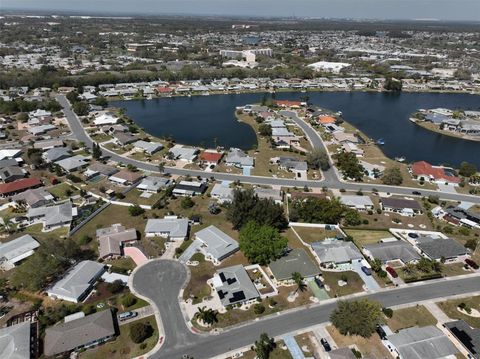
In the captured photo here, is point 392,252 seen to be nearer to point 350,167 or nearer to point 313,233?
point 313,233

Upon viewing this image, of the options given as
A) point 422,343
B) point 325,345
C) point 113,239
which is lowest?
point 325,345

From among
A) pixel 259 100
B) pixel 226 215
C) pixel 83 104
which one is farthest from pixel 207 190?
pixel 259 100

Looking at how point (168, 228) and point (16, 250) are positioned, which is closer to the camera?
point (16, 250)

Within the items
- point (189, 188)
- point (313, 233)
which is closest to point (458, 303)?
point (313, 233)

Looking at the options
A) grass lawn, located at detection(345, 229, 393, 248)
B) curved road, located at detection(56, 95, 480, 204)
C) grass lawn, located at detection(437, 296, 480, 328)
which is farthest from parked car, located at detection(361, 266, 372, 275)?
curved road, located at detection(56, 95, 480, 204)

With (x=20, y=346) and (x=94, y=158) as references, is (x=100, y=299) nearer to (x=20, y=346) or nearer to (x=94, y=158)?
(x=20, y=346)

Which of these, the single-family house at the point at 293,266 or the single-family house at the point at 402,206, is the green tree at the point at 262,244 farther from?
the single-family house at the point at 402,206

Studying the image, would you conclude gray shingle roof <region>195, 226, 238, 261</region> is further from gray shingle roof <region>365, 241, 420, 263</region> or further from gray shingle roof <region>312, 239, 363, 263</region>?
gray shingle roof <region>365, 241, 420, 263</region>

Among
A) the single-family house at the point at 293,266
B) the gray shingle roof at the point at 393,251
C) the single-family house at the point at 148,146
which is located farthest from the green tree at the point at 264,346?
the single-family house at the point at 148,146
